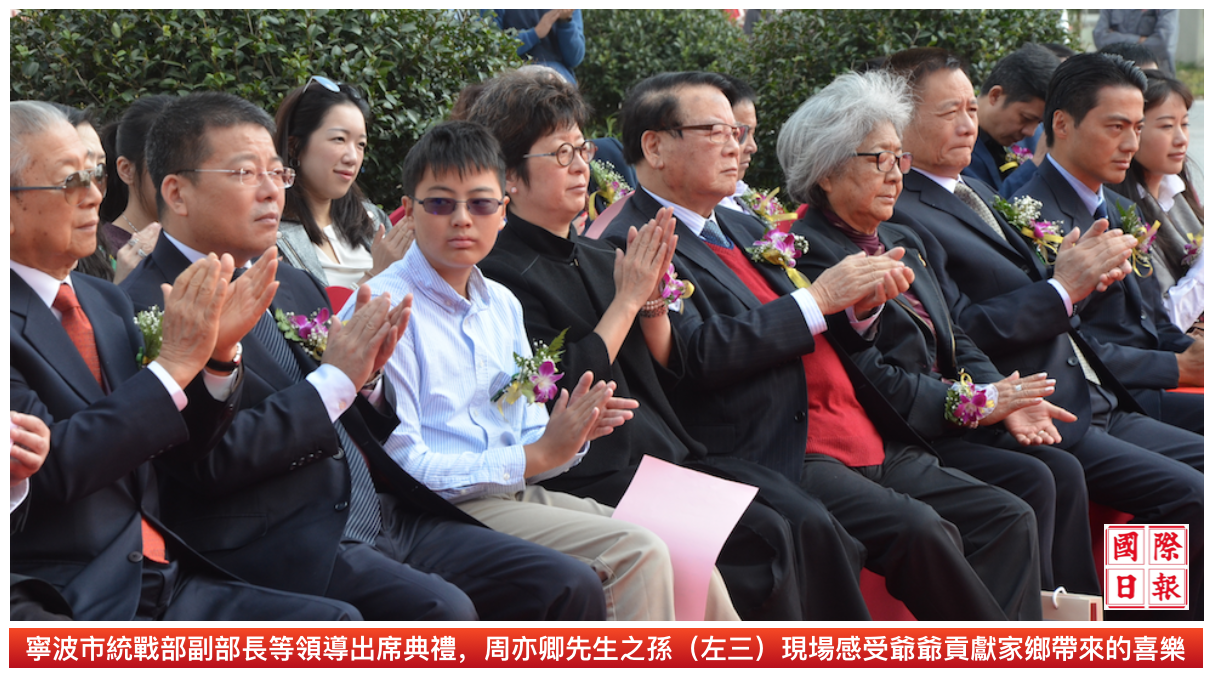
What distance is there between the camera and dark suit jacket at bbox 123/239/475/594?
2607 mm

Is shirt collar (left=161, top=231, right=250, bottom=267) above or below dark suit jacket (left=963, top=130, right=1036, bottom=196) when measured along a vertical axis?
above

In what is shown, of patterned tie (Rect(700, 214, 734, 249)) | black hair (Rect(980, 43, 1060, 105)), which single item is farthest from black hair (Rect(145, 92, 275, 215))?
black hair (Rect(980, 43, 1060, 105))

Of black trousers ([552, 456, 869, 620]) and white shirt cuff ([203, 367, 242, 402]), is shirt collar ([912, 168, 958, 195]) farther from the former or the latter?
white shirt cuff ([203, 367, 242, 402])

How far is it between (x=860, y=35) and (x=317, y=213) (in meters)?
3.39

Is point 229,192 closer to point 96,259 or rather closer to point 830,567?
point 96,259

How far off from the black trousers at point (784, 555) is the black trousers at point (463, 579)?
1.60 ft

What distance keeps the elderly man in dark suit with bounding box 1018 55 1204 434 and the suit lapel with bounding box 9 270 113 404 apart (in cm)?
372

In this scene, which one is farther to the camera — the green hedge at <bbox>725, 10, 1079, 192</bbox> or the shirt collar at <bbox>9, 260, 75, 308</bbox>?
the green hedge at <bbox>725, 10, 1079, 192</bbox>

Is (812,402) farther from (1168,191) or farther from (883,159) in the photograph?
(1168,191)

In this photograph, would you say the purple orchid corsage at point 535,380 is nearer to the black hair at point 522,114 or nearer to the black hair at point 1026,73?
the black hair at point 522,114

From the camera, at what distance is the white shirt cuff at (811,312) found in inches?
139

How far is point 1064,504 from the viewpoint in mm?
3943

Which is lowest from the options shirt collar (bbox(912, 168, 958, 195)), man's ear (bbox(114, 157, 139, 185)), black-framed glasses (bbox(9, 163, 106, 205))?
shirt collar (bbox(912, 168, 958, 195))

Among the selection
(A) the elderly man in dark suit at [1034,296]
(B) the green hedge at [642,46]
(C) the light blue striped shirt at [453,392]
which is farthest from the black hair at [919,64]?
(B) the green hedge at [642,46]
